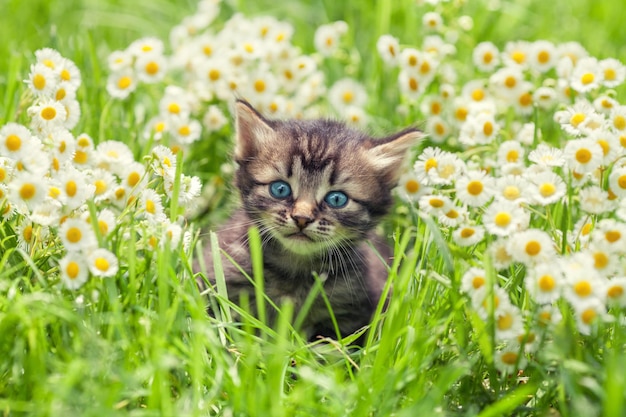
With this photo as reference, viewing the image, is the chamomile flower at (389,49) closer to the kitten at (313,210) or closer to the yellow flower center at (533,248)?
the kitten at (313,210)

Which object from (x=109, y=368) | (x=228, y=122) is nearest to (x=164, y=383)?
(x=109, y=368)

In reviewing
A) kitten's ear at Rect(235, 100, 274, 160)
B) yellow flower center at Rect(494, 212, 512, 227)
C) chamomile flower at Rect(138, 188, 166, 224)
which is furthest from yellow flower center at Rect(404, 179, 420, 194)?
chamomile flower at Rect(138, 188, 166, 224)

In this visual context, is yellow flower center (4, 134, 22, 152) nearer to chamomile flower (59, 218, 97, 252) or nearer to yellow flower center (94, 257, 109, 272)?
chamomile flower (59, 218, 97, 252)

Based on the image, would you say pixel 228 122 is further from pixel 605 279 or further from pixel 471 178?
pixel 605 279

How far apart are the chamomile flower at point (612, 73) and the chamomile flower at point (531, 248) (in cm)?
146

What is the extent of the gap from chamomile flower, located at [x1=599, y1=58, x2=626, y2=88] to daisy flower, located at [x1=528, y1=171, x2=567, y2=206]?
116 centimetres

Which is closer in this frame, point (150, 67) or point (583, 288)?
point (583, 288)

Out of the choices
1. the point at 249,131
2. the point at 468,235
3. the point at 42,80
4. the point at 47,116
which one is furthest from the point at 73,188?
the point at 468,235

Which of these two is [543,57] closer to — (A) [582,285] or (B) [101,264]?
(A) [582,285]

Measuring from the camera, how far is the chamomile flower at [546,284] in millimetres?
2627

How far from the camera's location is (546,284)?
2633 mm

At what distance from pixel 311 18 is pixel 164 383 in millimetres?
4419

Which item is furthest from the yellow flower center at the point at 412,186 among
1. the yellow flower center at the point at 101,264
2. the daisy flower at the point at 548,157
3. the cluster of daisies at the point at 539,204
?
the yellow flower center at the point at 101,264

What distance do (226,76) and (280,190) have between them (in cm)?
135
